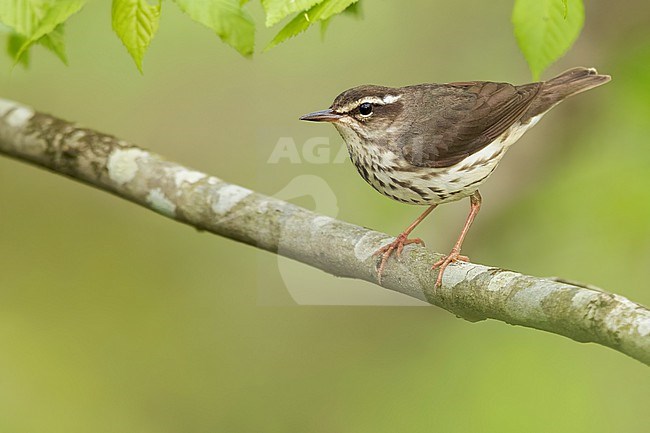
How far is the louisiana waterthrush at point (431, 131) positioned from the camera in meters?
4.14

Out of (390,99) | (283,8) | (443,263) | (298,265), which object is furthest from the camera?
(298,265)

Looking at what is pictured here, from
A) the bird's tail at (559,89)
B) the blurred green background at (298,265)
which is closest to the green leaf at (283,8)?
the bird's tail at (559,89)

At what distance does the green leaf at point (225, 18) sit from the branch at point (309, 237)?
1.07 m

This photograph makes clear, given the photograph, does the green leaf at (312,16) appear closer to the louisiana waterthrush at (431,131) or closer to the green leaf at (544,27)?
the louisiana waterthrush at (431,131)

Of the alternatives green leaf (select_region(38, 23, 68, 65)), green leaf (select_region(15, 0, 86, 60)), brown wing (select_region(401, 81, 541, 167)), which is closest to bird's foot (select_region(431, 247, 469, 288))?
brown wing (select_region(401, 81, 541, 167))

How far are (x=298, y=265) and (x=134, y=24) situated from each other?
112 inches

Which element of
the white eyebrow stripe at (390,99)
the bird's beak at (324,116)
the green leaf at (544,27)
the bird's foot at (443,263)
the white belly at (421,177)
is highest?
the green leaf at (544,27)

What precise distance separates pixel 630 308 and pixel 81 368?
258 inches

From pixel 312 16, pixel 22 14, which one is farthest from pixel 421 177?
pixel 22 14

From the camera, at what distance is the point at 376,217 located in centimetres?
628

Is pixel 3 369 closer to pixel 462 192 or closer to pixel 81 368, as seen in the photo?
pixel 81 368

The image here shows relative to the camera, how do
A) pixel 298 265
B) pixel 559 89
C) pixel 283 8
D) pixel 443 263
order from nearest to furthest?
pixel 283 8, pixel 443 263, pixel 559 89, pixel 298 265

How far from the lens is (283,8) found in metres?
3.11

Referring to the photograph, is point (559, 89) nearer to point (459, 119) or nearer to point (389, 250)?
point (459, 119)
